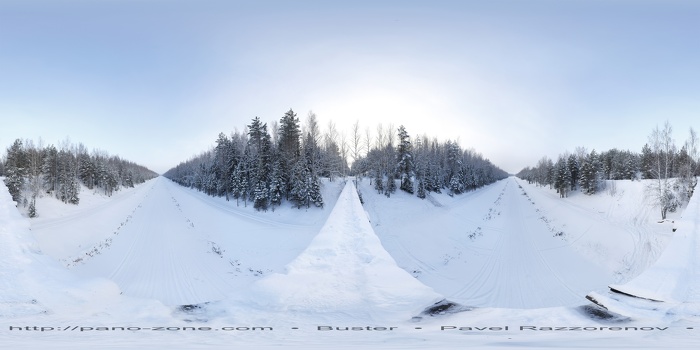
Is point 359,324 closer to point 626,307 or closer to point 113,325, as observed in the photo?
point 113,325

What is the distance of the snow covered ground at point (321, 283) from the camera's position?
585 centimetres

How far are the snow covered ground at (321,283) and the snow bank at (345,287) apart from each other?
46 millimetres

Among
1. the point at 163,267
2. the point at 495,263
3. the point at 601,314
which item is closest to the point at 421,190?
the point at 495,263

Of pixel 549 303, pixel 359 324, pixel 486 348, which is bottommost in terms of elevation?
pixel 549 303

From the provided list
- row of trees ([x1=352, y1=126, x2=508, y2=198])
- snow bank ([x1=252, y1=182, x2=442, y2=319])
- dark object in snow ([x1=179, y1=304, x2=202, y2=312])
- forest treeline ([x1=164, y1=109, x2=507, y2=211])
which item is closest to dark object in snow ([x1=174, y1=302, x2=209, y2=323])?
dark object in snow ([x1=179, y1=304, x2=202, y2=312])

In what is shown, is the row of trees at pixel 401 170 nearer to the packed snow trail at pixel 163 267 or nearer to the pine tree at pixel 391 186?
the pine tree at pixel 391 186

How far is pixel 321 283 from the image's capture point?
9492 millimetres

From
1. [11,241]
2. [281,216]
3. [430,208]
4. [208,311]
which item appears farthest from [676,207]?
[11,241]

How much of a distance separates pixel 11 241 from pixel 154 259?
7137 millimetres

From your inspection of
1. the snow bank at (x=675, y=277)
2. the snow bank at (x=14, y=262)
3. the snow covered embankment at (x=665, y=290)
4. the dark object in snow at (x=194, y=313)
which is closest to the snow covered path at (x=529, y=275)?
the snow bank at (x=675, y=277)

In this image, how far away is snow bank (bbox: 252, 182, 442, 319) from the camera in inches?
315

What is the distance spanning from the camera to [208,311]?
288 inches

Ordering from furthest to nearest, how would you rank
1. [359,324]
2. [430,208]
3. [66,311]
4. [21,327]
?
1. [430,208]
2. [66,311]
3. [359,324]
4. [21,327]

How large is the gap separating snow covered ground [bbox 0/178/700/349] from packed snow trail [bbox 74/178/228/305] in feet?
0.31
